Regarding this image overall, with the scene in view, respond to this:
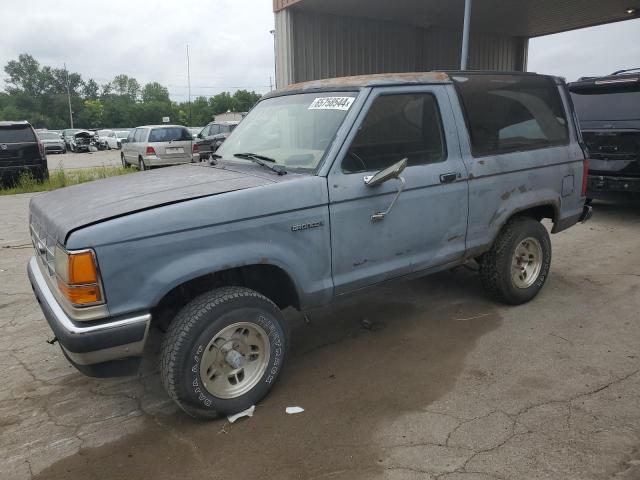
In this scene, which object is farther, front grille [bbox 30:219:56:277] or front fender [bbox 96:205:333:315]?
front grille [bbox 30:219:56:277]

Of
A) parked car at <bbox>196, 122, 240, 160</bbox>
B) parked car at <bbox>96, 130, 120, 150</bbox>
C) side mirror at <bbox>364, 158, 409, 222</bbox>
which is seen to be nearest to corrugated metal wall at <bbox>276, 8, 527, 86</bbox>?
parked car at <bbox>196, 122, 240, 160</bbox>

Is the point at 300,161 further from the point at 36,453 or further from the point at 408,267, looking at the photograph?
the point at 36,453

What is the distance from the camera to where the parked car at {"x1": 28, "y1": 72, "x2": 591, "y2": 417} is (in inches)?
103

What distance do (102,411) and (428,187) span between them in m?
2.62

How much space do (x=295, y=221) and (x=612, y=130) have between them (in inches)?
257

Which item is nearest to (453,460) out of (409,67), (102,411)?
(102,411)

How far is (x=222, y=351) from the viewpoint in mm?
2941

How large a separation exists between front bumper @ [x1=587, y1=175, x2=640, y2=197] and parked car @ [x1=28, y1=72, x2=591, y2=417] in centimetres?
337

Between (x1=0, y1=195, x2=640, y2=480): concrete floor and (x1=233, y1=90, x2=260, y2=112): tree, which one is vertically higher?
(x1=233, y1=90, x2=260, y2=112): tree

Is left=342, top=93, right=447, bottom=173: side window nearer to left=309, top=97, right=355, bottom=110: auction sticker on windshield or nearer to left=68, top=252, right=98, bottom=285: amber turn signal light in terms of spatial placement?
left=309, top=97, right=355, bottom=110: auction sticker on windshield

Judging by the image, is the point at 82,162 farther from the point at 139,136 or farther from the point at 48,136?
the point at 48,136

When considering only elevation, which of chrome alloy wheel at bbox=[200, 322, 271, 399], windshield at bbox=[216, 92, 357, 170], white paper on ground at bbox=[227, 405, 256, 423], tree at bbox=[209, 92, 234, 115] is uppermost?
tree at bbox=[209, 92, 234, 115]

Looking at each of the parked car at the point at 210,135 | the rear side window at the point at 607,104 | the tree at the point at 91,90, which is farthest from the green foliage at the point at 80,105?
the rear side window at the point at 607,104

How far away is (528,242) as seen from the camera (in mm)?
4547
